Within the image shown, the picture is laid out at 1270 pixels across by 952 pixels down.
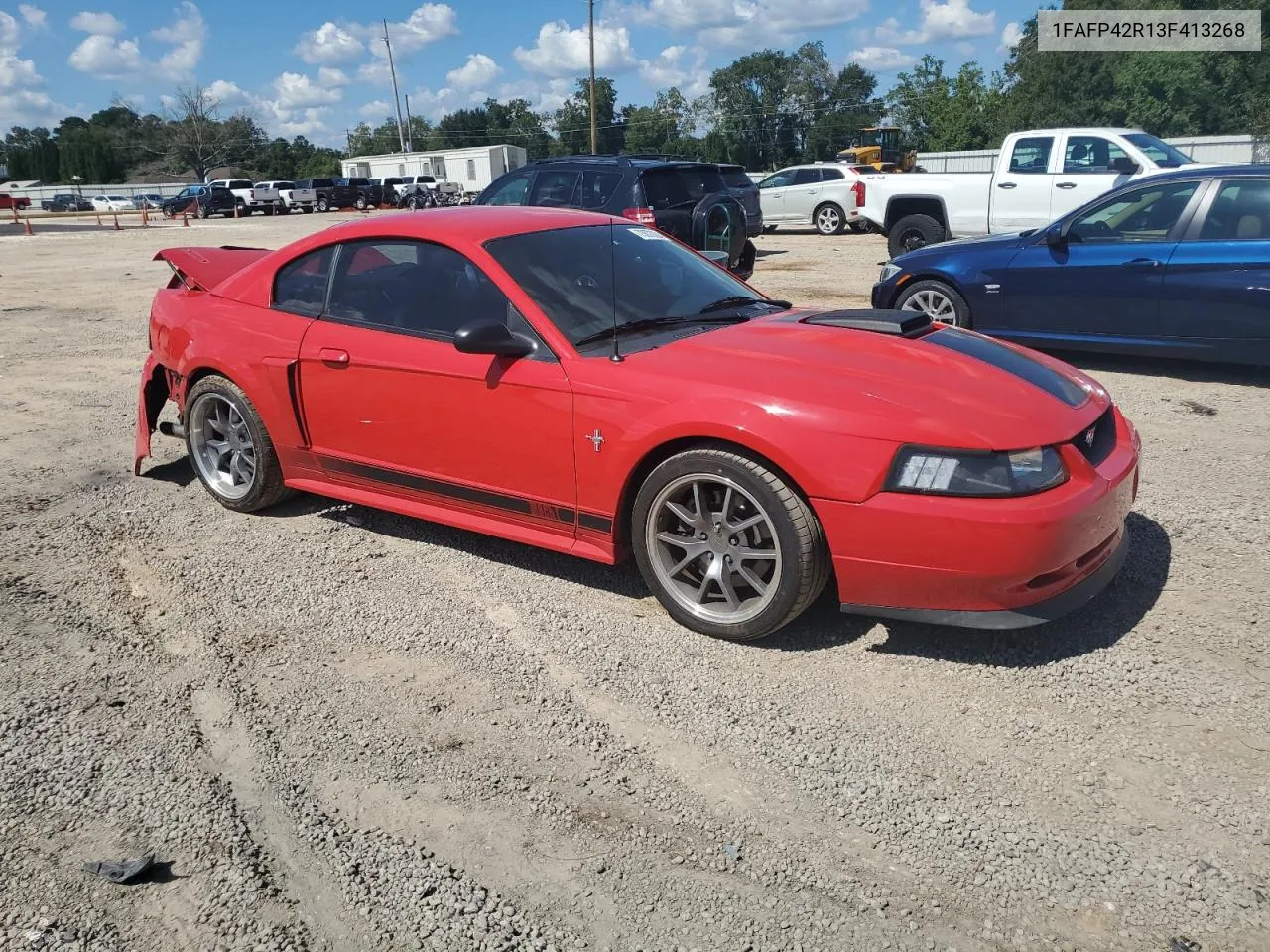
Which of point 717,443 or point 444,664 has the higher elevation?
point 717,443

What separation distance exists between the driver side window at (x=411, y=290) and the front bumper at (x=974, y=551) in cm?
173

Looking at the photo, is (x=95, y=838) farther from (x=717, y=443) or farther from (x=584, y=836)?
(x=717, y=443)

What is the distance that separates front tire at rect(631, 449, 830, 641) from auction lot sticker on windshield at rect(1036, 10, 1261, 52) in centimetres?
5613

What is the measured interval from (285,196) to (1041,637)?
4819 cm

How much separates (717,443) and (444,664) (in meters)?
1.28

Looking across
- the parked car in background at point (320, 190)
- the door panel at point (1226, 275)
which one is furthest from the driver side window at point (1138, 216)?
the parked car in background at point (320, 190)

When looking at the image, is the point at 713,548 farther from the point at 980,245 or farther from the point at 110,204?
the point at 110,204

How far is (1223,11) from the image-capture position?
48.7 metres

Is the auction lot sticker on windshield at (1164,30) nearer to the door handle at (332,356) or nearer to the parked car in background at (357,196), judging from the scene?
the parked car in background at (357,196)

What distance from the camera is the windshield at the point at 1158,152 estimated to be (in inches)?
493

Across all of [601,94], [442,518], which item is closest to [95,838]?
[442,518]

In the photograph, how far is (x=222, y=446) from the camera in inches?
203

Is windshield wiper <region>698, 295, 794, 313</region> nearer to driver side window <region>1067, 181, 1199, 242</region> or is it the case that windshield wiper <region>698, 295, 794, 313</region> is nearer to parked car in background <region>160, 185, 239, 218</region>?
driver side window <region>1067, 181, 1199, 242</region>

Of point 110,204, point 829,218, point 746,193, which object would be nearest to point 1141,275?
point 746,193
